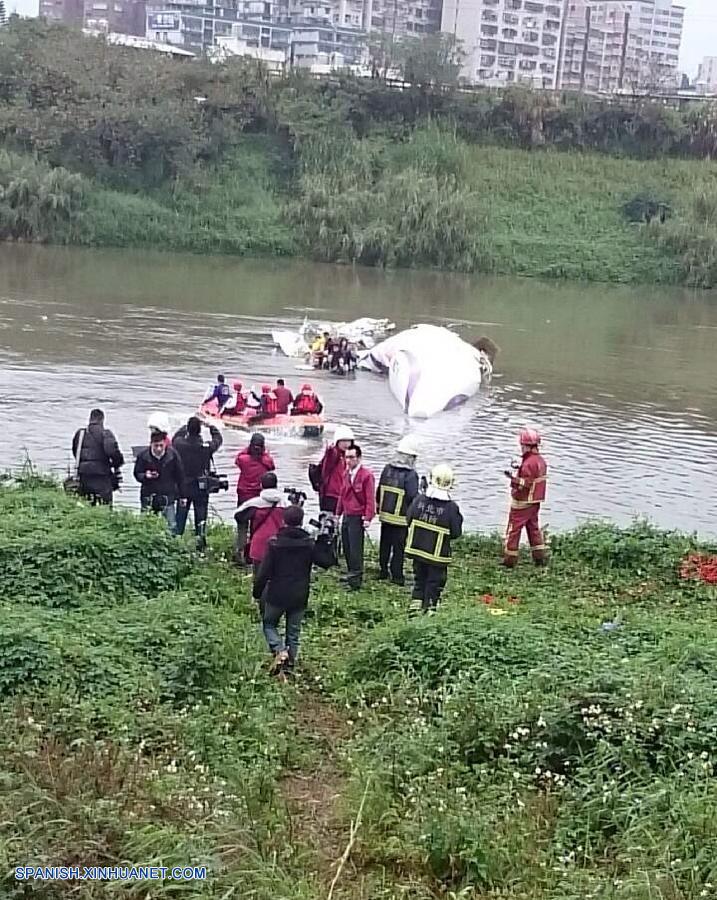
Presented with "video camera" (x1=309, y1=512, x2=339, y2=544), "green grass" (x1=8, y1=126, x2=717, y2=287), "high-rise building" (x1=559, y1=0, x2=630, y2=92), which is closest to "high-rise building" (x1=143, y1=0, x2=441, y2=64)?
"high-rise building" (x1=559, y1=0, x2=630, y2=92)

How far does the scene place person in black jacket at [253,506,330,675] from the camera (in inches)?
361

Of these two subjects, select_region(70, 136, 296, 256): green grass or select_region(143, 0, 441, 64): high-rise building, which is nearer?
select_region(70, 136, 296, 256): green grass

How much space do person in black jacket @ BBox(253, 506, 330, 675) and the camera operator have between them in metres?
3.99

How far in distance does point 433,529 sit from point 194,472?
352 cm

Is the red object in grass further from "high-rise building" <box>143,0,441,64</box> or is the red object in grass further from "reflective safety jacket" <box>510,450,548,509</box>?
"high-rise building" <box>143,0,441,64</box>

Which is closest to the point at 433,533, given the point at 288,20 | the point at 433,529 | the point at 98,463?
the point at 433,529

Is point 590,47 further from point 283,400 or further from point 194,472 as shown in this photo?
point 194,472

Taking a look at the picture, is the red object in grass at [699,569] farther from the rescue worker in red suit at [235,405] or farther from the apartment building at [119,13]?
the apartment building at [119,13]

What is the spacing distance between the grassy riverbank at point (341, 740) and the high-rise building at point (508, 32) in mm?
119577

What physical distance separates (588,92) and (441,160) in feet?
50.5

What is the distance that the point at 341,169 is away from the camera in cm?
6581

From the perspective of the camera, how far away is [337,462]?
13.1 meters

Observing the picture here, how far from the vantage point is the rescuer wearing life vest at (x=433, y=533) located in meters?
10.9

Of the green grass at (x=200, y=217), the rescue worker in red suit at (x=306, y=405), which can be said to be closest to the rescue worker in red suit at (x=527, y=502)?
the rescue worker in red suit at (x=306, y=405)
